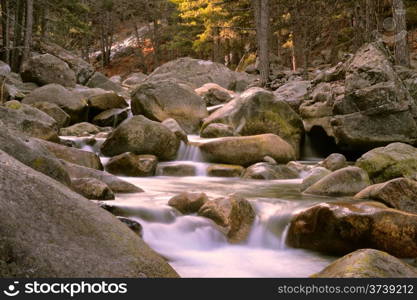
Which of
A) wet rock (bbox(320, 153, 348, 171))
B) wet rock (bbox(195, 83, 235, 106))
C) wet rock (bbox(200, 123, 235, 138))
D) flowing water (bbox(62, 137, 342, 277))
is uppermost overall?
wet rock (bbox(195, 83, 235, 106))

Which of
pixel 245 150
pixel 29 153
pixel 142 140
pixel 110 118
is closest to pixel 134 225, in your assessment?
pixel 29 153

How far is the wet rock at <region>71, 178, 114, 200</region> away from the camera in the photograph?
6055 millimetres

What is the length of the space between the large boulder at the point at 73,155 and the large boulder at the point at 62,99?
5662 mm

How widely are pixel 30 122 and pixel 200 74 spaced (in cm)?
1551

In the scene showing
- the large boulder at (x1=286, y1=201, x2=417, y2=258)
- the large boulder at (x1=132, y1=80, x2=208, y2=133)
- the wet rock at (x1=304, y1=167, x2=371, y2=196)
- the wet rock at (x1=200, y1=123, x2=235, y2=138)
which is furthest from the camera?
the large boulder at (x1=132, y1=80, x2=208, y2=133)

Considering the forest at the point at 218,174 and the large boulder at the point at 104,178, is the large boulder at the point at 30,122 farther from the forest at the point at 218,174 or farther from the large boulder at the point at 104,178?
the large boulder at the point at 104,178

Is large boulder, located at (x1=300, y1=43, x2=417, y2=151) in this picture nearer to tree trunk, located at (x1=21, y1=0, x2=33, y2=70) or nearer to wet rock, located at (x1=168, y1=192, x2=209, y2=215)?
wet rock, located at (x1=168, y1=192, x2=209, y2=215)

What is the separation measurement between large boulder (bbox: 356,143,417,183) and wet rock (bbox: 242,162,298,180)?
1630mm

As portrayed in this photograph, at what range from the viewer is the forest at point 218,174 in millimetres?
3090

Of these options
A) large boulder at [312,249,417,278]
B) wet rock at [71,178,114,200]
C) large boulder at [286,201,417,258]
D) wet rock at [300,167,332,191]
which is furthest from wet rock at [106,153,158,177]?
large boulder at [312,249,417,278]

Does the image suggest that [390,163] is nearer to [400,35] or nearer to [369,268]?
[369,268]

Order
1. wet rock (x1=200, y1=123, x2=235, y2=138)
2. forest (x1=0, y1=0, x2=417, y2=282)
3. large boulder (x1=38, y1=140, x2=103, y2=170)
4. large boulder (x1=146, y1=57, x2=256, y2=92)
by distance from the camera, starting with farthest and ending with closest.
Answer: large boulder (x1=146, y1=57, x2=256, y2=92), wet rock (x1=200, y1=123, x2=235, y2=138), large boulder (x1=38, y1=140, x2=103, y2=170), forest (x1=0, y1=0, x2=417, y2=282)

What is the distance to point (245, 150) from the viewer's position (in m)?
10.1

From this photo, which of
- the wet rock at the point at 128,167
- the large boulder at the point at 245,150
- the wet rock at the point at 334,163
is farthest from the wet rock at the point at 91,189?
the wet rock at the point at 334,163
